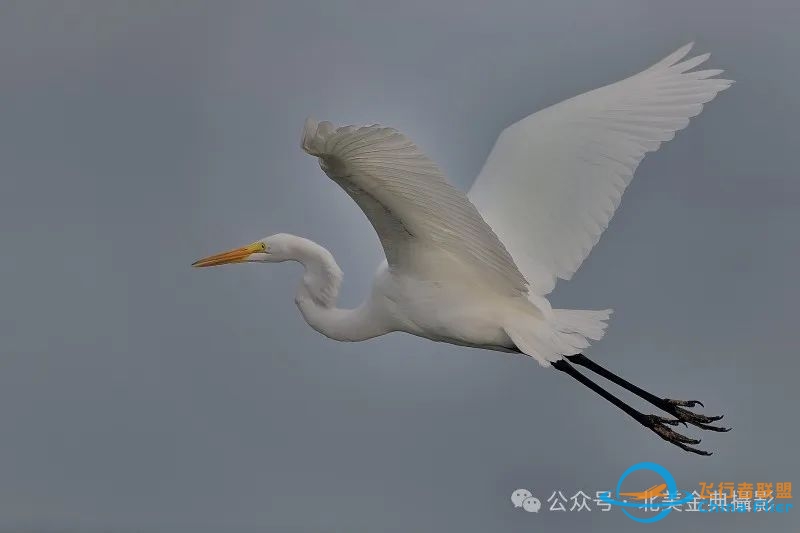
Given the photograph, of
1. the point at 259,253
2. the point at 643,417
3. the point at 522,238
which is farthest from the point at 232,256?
the point at 643,417

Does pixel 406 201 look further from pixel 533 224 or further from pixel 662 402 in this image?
pixel 662 402

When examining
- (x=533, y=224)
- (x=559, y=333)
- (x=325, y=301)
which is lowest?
(x=559, y=333)

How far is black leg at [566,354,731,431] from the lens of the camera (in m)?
12.1

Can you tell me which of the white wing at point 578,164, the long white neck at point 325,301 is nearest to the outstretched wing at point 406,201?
the white wing at point 578,164

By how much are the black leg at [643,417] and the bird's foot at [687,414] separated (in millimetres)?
82

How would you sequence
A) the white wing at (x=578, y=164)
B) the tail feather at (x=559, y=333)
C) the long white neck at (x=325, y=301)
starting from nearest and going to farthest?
the tail feather at (x=559, y=333), the white wing at (x=578, y=164), the long white neck at (x=325, y=301)

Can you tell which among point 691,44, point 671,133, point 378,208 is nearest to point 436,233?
point 378,208

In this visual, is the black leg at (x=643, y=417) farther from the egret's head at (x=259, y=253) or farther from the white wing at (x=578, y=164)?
the egret's head at (x=259, y=253)

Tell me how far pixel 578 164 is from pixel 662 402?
2235 millimetres

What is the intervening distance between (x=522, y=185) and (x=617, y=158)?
2.67 feet

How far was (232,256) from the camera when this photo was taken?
12211mm

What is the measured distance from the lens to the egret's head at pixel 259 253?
11953 millimetres

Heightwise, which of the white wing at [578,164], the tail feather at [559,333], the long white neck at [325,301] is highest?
the white wing at [578,164]

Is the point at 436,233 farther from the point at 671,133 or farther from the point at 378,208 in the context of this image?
the point at 671,133
